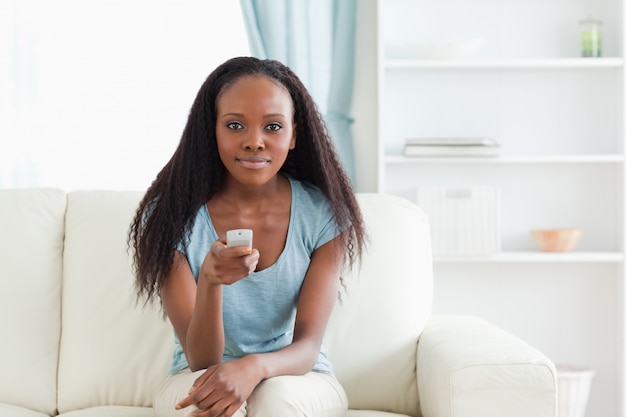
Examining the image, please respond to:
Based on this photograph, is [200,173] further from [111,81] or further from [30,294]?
[111,81]

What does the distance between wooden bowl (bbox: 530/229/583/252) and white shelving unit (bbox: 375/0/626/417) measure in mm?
160

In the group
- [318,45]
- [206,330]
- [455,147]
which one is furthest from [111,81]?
[206,330]

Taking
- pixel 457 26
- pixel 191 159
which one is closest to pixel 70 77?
pixel 457 26

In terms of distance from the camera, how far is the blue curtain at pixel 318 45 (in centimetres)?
326

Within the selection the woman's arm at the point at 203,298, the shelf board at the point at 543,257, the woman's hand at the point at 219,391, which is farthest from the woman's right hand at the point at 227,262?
the shelf board at the point at 543,257

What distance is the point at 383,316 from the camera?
6.88 feet

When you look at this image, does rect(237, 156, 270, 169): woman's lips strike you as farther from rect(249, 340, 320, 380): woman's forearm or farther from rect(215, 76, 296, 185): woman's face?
rect(249, 340, 320, 380): woman's forearm

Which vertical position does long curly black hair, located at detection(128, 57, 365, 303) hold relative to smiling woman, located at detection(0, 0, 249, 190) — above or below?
below

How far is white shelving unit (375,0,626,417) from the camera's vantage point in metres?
3.32

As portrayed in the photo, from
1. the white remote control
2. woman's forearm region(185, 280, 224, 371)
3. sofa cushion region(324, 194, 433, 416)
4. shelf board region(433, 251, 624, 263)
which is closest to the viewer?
the white remote control

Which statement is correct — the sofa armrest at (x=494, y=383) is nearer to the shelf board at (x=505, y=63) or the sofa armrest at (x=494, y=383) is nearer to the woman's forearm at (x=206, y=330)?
the woman's forearm at (x=206, y=330)

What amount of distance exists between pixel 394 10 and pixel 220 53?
66 centimetres

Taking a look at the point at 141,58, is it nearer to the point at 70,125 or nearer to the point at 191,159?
the point at 70,125

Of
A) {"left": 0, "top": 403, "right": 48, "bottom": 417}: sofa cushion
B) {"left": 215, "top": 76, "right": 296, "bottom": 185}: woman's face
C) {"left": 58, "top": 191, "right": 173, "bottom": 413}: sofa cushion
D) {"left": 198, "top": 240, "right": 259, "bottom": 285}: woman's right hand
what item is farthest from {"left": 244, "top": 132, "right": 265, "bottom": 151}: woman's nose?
{"left": 0, "top": 403, "right": 48, "bottom": 417}: sofa cushion
